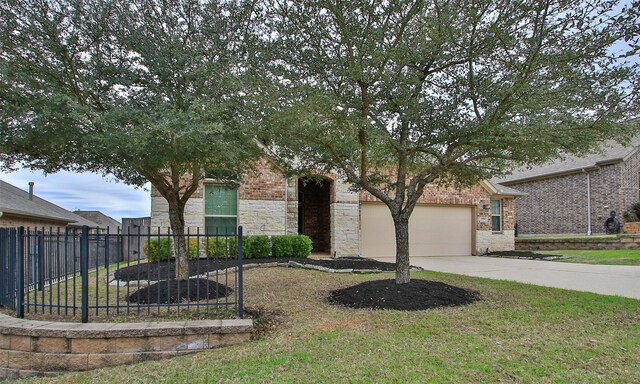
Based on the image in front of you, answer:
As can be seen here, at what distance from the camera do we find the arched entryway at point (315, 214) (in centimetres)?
1633

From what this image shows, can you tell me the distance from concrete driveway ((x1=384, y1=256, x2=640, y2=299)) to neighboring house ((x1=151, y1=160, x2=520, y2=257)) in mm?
2867

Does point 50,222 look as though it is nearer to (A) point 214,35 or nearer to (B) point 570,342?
(A) point 214,35

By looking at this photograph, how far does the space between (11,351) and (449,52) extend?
6.89 meters

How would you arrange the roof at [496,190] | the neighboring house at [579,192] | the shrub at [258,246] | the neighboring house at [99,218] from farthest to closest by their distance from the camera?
the neighboring house at [99,218], the neighboring house at [579,192], the roof at [496,190], the shrub at [258,246]

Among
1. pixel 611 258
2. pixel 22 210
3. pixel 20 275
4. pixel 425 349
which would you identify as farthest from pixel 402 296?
pixel 22 210

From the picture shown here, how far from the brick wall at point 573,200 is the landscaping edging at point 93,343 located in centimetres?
1801

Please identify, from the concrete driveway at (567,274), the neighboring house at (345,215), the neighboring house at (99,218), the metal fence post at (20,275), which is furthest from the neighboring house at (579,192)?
the neighboring house at (99,218)

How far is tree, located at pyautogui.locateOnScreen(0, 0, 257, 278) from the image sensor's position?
4898mm

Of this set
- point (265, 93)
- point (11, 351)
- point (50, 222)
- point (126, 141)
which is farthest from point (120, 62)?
point (50, 222)

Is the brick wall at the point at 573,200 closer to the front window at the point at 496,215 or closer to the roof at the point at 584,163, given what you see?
the roof at the point at 584,163

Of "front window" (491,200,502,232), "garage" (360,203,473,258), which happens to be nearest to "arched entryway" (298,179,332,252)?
"garage" (360,203,473,258)

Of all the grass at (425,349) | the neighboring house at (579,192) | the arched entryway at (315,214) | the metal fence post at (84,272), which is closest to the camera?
the grass at (425,349)

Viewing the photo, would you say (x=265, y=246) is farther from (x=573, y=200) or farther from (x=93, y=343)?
(x=573, y=200)

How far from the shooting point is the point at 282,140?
616cm
